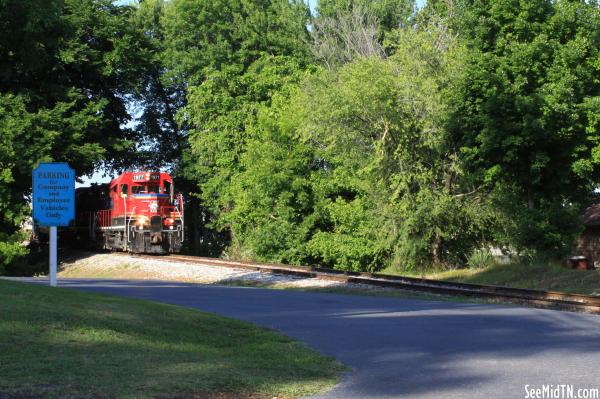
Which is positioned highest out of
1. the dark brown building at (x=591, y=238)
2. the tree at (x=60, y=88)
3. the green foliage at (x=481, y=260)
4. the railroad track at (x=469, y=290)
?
the tree at (x=60, y=88)

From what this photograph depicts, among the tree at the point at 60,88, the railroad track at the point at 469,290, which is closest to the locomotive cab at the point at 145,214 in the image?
the tree at the point at 60,88

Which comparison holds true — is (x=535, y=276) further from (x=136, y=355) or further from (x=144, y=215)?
(x=144, y=215)

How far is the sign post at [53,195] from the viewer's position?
675 inches

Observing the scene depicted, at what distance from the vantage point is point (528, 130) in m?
26.5

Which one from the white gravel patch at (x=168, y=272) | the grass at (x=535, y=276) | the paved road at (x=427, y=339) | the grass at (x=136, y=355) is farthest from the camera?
the white gravel patch at (x=168, y=272)

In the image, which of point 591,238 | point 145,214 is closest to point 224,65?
point 145,214

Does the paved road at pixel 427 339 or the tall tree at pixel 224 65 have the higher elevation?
the tall tree at pixel 224 65

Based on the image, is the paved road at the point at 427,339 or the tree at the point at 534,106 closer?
the paved road at the point at 427,339

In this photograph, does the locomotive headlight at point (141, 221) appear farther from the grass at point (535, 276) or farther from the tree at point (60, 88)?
the grass at point (535, 276)

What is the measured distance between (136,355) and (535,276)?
19.5 metres

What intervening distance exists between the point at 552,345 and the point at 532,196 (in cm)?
1925

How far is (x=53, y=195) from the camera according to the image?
17375 mm

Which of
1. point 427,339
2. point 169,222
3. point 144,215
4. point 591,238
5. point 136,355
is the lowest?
point 427,339

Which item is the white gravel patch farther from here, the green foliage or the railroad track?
the green foliage
